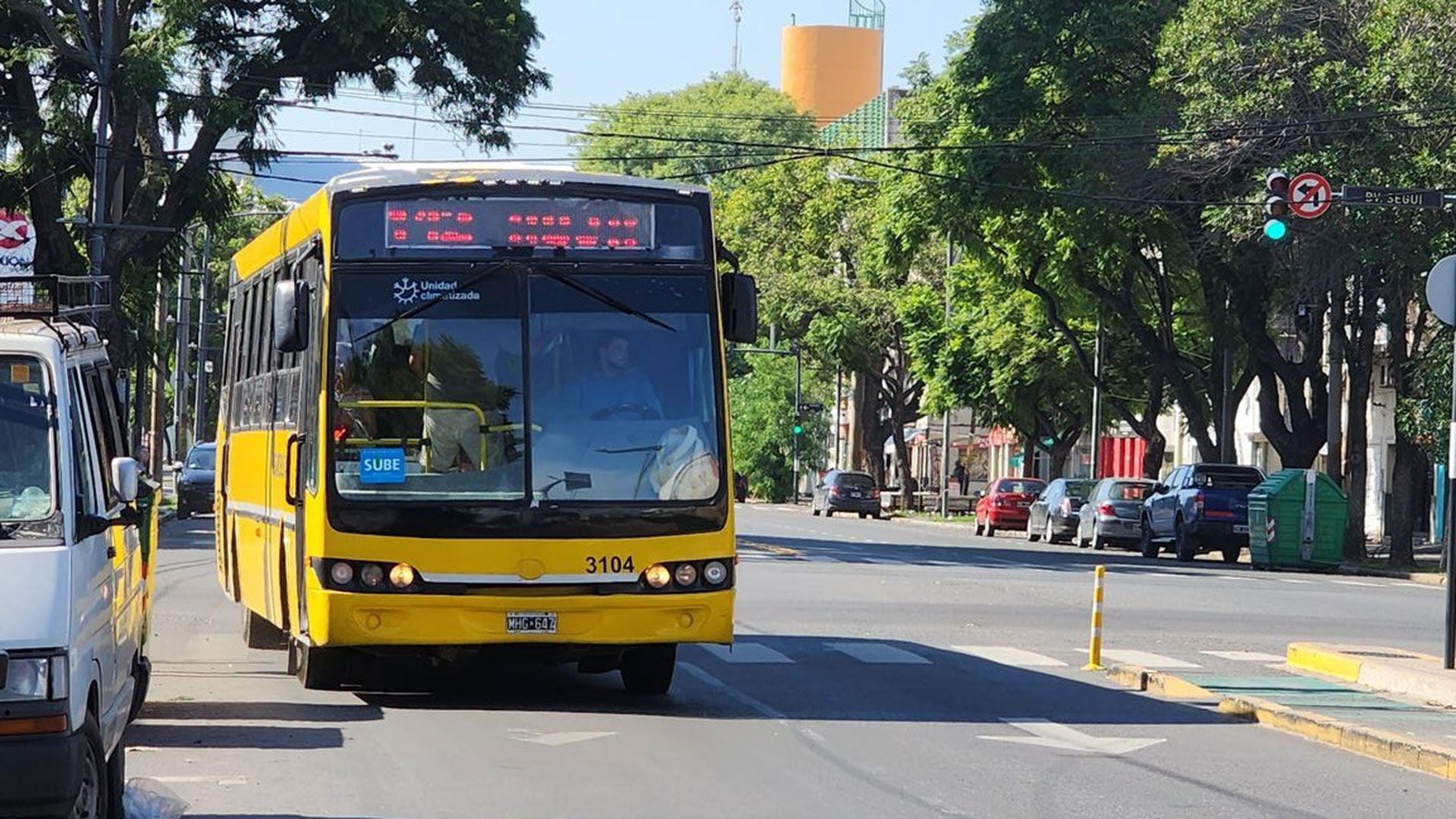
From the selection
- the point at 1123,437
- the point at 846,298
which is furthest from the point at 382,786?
the point at 1123,437

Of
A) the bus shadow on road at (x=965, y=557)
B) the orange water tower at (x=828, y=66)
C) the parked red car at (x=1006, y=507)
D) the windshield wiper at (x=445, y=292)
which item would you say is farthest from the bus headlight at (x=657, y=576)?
the orange water tower at (x=828, y=66)

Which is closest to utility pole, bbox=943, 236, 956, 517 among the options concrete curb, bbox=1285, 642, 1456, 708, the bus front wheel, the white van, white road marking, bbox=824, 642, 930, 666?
white road marking, bbox=824, 642, 930, 666

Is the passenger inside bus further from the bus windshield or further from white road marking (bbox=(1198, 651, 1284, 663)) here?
white road marking (bbox=(1198, 651, 1284, 663))

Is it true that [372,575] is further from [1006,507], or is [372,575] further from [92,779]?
[1006,507]

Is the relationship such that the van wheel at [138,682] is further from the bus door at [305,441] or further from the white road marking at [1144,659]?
the white road marking at [1144,659]

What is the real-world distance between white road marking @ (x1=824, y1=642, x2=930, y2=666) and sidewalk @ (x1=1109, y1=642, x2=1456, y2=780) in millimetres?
1721

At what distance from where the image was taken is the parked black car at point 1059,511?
53.6 meters

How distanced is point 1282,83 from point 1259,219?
7.80 ft

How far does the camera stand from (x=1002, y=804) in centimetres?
1070

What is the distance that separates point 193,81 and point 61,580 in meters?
34.2

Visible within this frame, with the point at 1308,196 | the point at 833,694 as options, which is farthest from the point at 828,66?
the point at 833,694

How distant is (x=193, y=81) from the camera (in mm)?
40625

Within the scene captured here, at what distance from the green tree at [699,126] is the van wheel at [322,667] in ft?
275

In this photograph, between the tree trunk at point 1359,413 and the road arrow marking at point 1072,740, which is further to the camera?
the tree trunk at point 1359,413
